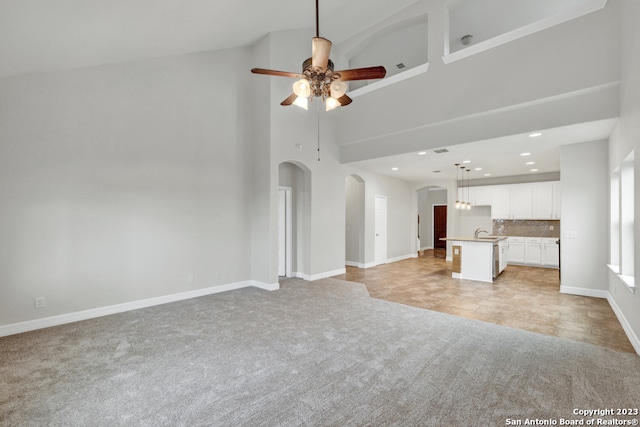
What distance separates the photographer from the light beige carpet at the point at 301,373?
79.8 inches

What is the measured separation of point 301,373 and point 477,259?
5.39m

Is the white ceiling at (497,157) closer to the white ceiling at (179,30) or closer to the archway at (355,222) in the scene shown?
the white ceiling at (179,30)

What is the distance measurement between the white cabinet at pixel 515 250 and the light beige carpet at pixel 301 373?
6.20 meters

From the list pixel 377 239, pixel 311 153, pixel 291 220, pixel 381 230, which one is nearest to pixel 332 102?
pixel 311 153

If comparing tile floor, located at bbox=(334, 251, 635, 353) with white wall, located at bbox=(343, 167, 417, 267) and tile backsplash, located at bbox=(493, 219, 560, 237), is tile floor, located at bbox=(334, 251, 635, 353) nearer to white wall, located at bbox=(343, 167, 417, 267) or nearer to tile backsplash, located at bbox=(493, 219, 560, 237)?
white wall, located at bbox=(343, 167, 417, 267)

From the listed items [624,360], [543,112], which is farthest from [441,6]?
[624,360]

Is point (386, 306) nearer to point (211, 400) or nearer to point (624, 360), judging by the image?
point (624, 360)

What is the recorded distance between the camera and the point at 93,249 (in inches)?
159

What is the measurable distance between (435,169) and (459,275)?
2899 millimetres

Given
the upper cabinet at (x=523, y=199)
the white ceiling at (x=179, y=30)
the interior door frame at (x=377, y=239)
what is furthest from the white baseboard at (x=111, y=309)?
the upper cabinet at (x=523, y=199)


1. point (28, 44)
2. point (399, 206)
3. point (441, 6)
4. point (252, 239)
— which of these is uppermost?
point (441, 6)

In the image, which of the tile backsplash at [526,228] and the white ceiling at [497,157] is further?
the tile backsplash at [526,228]

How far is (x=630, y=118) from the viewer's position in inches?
126

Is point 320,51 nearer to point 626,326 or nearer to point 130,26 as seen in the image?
point 130,26
